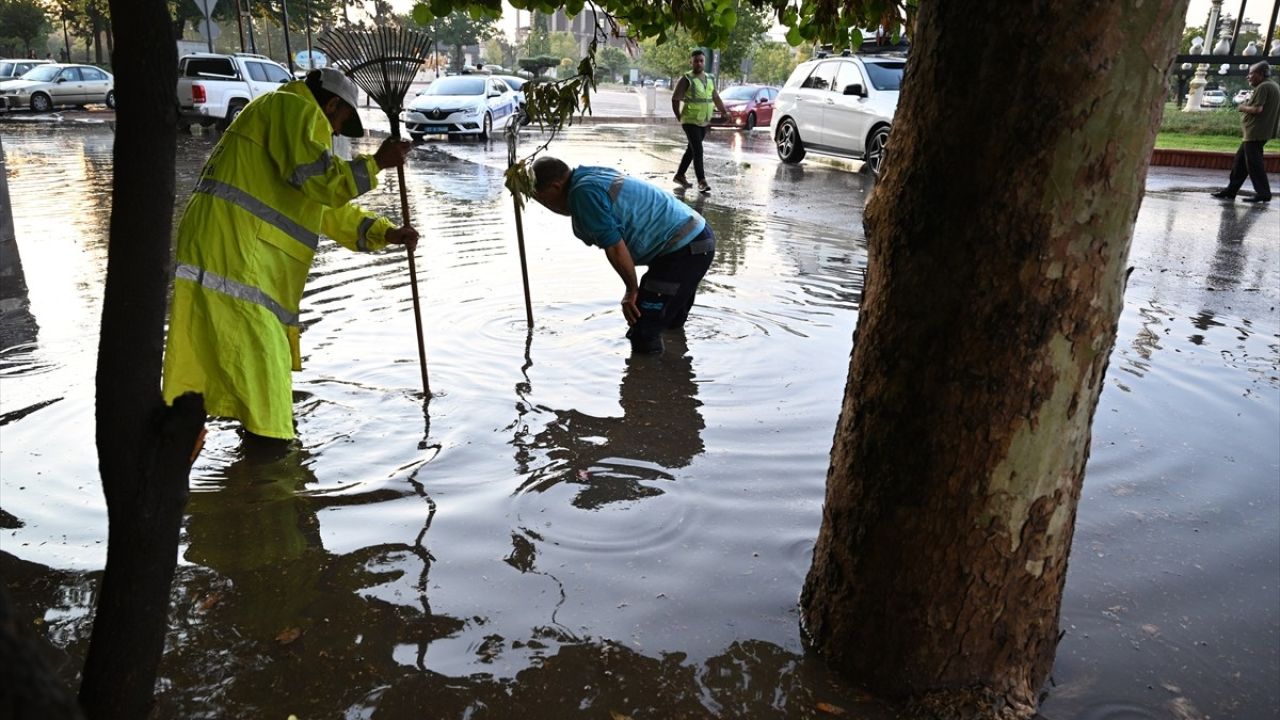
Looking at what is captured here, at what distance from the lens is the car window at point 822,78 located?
52.8ft

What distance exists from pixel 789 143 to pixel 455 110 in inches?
313

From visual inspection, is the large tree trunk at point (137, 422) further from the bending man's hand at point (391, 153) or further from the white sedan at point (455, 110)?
the white sedan at point (455, 110)

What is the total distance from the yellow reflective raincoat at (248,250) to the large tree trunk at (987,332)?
2433 mm

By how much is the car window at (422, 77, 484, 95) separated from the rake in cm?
1820

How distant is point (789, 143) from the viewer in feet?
58.5

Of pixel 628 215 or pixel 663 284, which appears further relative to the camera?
pixel 663 284

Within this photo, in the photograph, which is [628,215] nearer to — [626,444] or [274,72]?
[626,444]

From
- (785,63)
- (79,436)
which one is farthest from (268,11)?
(79,436)

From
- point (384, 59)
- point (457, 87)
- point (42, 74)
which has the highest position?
point (384, 59)

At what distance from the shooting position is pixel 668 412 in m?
5.22

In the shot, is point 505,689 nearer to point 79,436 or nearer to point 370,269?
point 79,436

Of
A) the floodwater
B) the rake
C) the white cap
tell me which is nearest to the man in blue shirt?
the floodwater

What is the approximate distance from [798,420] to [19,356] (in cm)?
458

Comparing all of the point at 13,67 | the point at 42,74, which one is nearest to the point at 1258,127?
the point at 42,74
